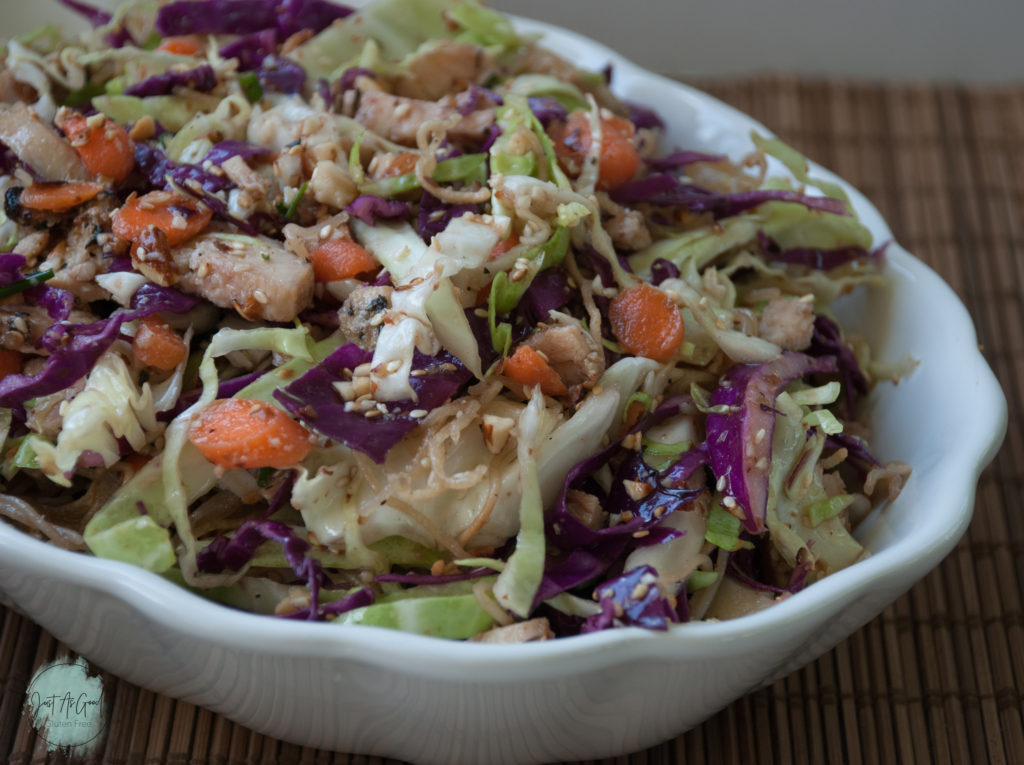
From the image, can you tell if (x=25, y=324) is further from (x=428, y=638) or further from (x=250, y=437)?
(x=428, y=638)

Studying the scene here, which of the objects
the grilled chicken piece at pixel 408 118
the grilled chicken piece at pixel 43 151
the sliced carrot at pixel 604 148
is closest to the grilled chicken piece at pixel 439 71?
the grilled chicken piece at pixel 408 118

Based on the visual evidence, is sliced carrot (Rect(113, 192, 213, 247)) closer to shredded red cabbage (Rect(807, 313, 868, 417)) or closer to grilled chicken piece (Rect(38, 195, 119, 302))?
grilled chicken piece (Rect(38, 195, 119, 302))

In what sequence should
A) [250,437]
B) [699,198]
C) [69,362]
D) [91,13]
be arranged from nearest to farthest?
[250,437] < [69,362] < [699,198] < [91,13]

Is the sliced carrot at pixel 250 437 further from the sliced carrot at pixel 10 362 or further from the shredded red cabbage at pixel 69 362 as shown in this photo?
the sliced carrot at pixel 10 362

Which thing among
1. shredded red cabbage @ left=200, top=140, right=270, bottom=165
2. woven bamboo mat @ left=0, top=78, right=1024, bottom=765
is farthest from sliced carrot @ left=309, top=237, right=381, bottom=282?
woven bamboo mat @ left=0, top=78, right=1024, bottom=765

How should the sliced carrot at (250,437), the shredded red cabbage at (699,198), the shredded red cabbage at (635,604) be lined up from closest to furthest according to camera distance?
the shredded red cabbage at (635,604) → the sliced carrot at (250,437) → the shredded red cabbage at (699,198)

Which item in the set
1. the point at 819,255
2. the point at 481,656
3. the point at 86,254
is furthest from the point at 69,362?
the point at 819,255
